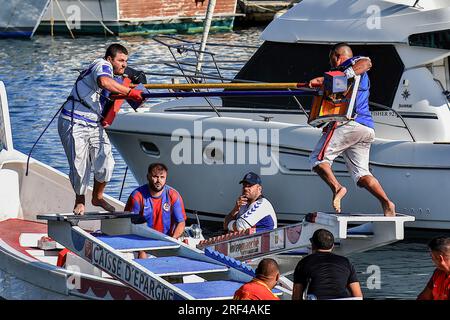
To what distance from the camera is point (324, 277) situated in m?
11.0

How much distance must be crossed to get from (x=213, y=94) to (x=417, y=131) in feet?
10.3

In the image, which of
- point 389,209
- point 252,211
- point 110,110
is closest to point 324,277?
point 389,209

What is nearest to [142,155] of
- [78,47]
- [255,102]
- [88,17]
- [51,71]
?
[255,102]

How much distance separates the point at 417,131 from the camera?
16.0 m

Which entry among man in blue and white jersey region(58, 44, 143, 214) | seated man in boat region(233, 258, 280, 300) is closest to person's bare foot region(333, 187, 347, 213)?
man in blue and white jersey region(58, 44, 143, 214)

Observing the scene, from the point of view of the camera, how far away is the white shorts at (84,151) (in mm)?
13555

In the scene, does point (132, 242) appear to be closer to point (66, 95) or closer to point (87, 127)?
point (87, 127)

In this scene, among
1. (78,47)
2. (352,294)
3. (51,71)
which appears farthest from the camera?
(78,47)

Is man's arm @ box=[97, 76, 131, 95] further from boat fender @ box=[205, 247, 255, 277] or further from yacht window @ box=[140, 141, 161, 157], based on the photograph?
yacht window @ box=[140, 141, 161, 157]

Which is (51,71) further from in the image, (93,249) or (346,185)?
(93,249)

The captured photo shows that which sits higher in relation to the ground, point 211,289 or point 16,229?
point 211,289

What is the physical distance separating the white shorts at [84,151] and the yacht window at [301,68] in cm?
395

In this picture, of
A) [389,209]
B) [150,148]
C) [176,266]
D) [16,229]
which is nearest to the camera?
[176,266]

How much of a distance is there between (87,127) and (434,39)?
4690mm
